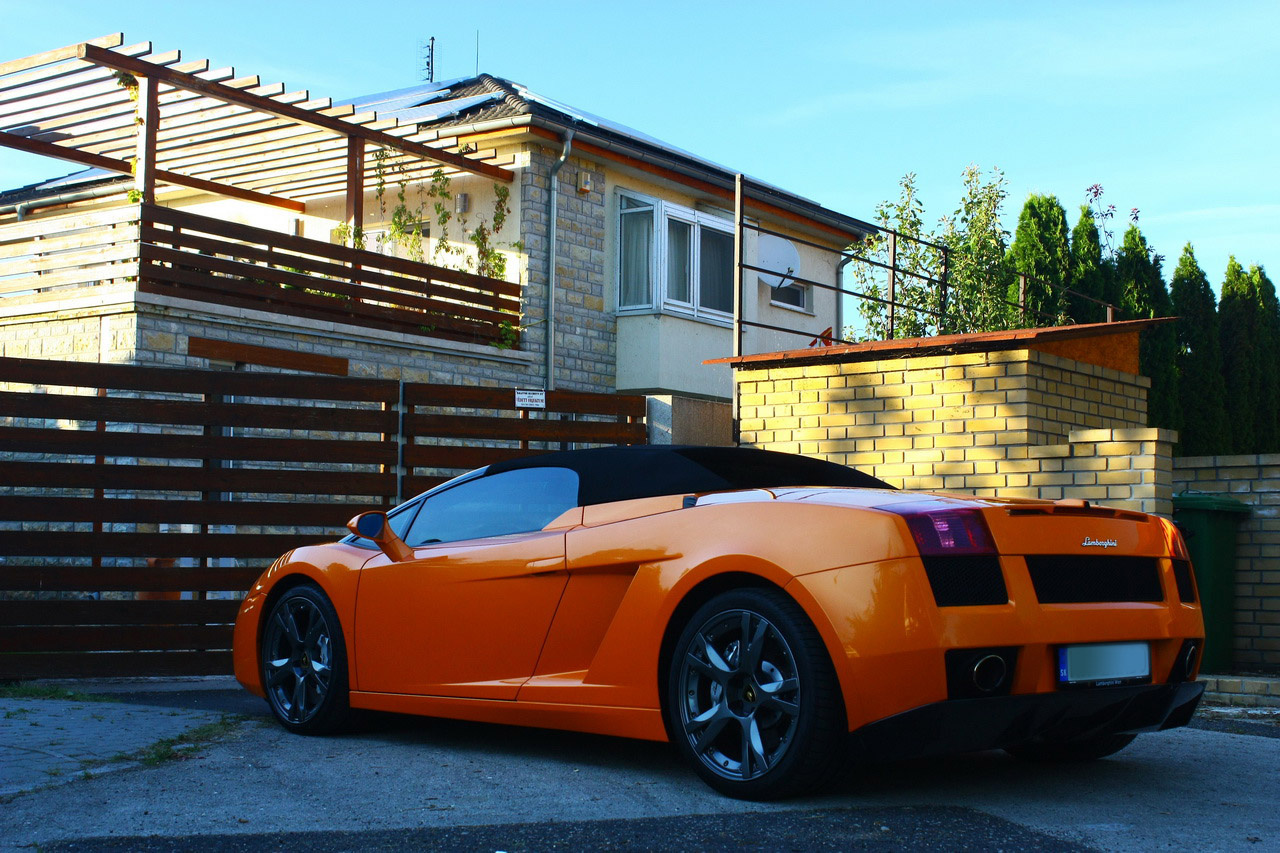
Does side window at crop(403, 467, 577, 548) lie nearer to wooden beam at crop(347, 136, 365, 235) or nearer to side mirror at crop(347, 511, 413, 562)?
side mirror at crop(347, 511, 413, 562)

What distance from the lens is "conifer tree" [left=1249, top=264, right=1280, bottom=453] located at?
20.6 metres

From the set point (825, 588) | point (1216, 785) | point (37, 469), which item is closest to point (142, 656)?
point (37, 469)

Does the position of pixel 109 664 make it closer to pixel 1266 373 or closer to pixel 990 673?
pixel 990 673

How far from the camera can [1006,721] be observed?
4.10 meters

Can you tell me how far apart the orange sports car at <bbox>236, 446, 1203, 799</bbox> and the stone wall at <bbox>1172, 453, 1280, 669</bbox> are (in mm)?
4036

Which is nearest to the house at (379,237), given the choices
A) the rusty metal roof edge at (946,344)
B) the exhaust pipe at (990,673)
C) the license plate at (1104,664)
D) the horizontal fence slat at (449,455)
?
the rusty metal roof edge at (946,344)

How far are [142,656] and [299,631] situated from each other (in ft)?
8.63

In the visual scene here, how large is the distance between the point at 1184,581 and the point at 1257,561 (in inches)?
176

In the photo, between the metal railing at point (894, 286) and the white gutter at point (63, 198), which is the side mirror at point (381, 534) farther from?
the white gutter at point (63, 198)

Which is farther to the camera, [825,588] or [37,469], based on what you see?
[37,469]

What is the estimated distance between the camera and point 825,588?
4.16 m

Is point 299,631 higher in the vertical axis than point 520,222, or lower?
lower

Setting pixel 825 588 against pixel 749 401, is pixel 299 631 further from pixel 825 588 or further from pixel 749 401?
pixel 749 401

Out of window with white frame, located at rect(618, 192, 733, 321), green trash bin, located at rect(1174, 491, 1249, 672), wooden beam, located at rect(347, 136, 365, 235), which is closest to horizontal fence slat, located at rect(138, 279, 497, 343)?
wooden beam, located at rect(347, 136, 365, 235)
